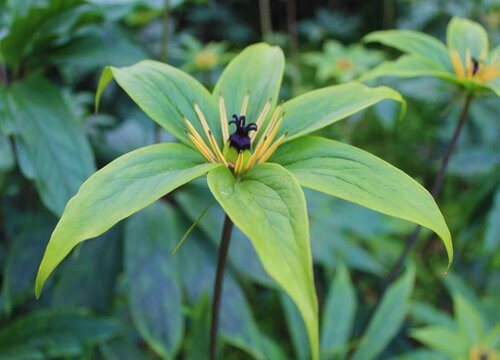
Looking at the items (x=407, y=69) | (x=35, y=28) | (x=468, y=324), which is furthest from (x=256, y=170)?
(x=468, y=324)

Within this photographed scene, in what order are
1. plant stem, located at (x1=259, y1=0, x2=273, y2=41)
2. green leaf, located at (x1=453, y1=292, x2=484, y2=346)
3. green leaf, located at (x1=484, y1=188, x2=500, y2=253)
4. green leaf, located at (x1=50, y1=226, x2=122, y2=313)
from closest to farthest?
green leaf, located at (x1=50, y1=226, x2=122, y2=313) < green leaf, located at (x1=453, y1=292, x2=484, y2=346) < green leaf, located at (x1=484, y1=188, x2=500, y2=253) < plant stem, located at (x1=259, y1=0, x2=273, y2=41)

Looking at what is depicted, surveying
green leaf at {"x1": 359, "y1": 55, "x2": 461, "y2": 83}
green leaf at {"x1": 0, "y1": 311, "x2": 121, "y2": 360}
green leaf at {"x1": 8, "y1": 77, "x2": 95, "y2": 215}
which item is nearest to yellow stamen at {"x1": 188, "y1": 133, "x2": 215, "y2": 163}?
green leaf at {"x1": 359, "y1": 55, "x2": 461, "y2": 83}

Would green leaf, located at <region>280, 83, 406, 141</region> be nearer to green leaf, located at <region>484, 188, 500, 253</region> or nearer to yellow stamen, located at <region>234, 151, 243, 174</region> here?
yellow stamen, located at <region>234, 151, 243, 174</region>

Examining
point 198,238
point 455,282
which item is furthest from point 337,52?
point 198,238

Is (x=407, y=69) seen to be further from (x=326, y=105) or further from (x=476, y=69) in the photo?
(x=326, y=105)

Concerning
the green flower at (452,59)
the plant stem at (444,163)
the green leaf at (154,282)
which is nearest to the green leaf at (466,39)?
the green flower at (452,59)

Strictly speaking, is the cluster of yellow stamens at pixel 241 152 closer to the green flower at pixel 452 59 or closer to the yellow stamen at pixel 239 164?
the yellow stamen at pixel 239 164

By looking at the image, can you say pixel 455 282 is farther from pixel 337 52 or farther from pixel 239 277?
pixel 337 52
